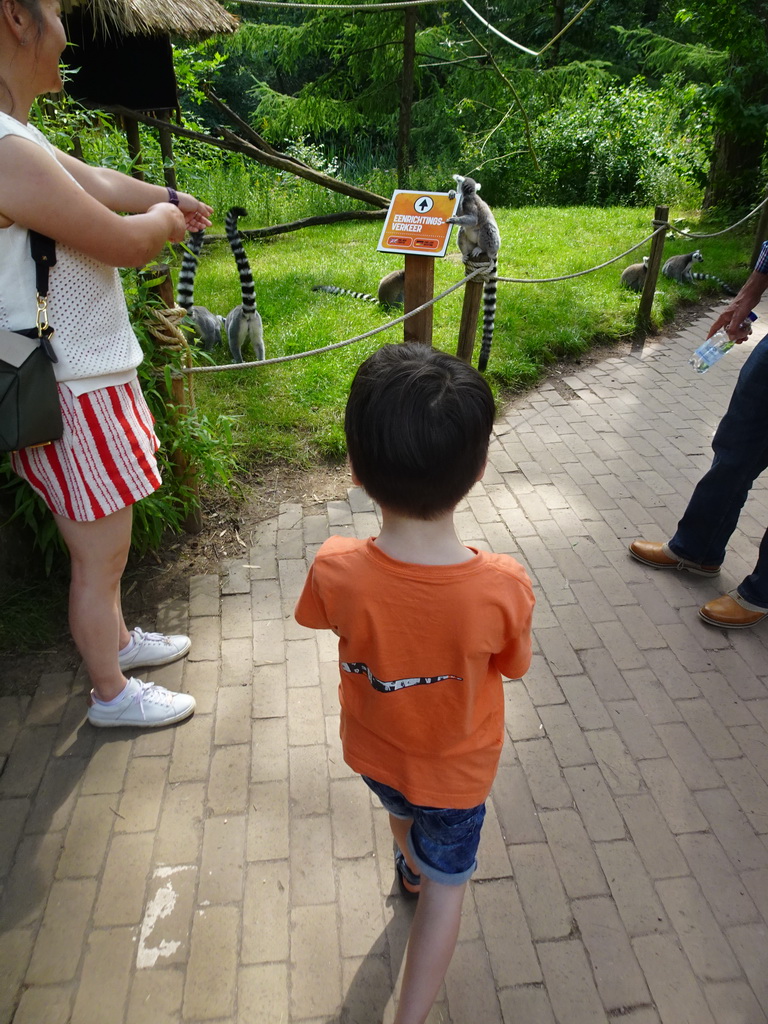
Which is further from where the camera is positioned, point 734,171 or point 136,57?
point 734,171

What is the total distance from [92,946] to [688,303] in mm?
7008

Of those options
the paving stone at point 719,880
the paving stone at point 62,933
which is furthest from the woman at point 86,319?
the paving stone at point 719,880

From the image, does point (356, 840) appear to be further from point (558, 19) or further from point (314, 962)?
point (558, 19)

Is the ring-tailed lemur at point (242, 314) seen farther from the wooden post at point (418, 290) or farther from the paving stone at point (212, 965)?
the paving stone at point (212, 965)

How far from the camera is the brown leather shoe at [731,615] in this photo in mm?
2803

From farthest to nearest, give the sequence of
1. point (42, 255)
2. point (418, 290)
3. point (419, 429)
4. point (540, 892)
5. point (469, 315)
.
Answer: point (469, 315) → point (418, 290) → point (540, 892) → point (42, 255) → point (419, 429)

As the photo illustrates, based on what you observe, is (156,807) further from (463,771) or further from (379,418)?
(379,418)

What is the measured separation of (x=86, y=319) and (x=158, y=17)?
4.10m

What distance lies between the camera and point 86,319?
5.62 feet

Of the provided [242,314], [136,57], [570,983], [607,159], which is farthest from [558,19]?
[570,983]

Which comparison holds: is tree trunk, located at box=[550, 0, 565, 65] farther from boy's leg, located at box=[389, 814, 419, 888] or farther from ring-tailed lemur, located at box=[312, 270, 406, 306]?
boy's leg, located at box=[389, 814, 419, 888]

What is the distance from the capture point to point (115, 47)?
17.4 feet

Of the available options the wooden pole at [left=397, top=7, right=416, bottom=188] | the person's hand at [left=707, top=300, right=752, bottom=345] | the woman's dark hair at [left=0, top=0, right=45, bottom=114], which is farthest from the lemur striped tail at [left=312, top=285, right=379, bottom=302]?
the wooden pole at [left=397, top=7, right=416, bottom=188]

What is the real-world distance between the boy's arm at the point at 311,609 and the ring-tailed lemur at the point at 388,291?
16.7ft
